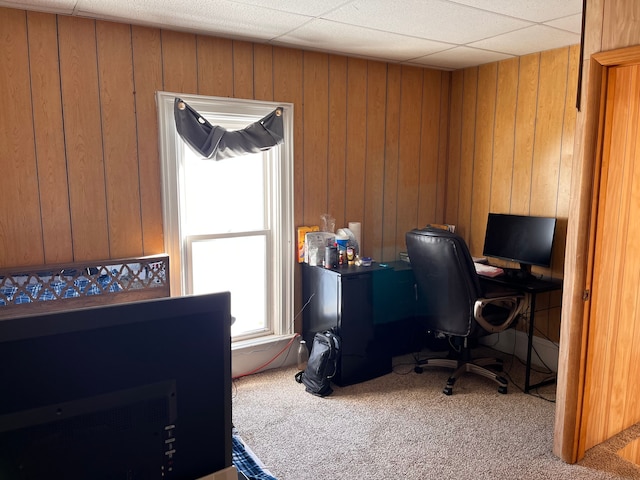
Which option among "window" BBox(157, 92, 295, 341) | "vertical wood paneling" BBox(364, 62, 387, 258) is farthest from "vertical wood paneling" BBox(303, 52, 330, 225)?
"vertical wood paneling" BBox(364, 62, 387, 258)

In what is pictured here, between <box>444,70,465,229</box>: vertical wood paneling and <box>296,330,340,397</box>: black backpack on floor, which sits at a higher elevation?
<box>444,70,465,229</box>: vertical wood paneling

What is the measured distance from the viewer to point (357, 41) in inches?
131

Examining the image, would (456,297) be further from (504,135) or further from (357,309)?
(504,135)

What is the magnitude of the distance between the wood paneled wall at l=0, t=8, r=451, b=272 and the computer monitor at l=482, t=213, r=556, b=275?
39.6 inches

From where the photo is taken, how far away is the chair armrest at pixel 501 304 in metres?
3.13

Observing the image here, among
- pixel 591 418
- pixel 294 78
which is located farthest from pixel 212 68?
pixel 591 418

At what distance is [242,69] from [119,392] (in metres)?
2.96

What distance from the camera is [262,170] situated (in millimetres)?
3627

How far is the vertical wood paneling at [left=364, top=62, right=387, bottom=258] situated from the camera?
396 cm

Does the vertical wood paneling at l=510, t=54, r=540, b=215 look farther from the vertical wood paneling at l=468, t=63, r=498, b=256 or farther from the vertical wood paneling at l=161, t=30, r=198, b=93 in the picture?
the vertical wood paneling at l=161, t=30, r=198, b=93

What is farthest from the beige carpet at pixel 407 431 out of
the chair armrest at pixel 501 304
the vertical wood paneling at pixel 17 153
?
the vertical wood paneling at pixel 17 153

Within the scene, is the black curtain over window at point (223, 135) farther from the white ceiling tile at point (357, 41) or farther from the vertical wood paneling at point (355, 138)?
the vertical wood paneling at point (355, 138)

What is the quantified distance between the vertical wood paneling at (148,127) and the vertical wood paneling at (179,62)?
0.13 ft

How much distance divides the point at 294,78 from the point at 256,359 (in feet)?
6.86
